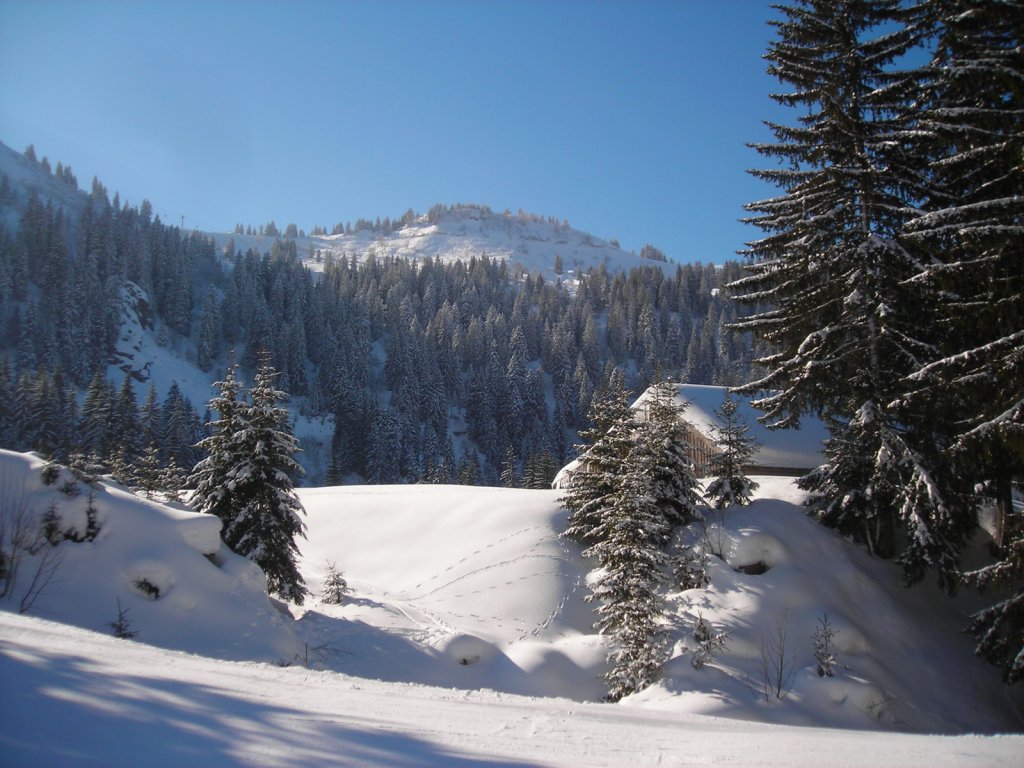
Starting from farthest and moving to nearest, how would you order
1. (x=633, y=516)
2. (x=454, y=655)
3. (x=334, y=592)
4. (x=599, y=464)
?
(x=599, y=464)
(x=334, y=592)
(x=454, y=655)
(x=633, y=516)

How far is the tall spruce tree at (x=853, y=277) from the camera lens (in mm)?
13891

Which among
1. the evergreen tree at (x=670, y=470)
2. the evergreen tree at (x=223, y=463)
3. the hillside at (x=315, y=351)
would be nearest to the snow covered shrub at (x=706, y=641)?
the evergreen tree at (x=670, y=470)

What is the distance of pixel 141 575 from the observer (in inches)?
482

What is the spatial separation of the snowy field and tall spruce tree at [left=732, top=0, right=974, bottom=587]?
8.30 ft

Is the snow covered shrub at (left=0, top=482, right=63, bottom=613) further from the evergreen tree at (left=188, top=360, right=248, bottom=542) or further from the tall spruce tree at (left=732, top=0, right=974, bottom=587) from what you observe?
the tall spruce tree at (left=732, top=0, right=974, bottom=587)

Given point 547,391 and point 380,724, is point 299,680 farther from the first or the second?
point 547,391

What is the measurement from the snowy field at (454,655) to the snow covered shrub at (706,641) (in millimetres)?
282

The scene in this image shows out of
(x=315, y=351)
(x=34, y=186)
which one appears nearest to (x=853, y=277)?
(x=315, y=351)

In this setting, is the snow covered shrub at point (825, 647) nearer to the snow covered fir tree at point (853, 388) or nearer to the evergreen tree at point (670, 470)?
the snow covered fir tree at point (853, 388)

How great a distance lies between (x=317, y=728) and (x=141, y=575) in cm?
1022

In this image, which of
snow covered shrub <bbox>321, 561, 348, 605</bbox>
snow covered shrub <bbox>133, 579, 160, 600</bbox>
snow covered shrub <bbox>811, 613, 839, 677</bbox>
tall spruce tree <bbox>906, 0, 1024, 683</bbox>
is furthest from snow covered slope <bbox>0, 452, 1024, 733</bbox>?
tall spruce tree <bbox>906, 0, 1024, 683</bbox>

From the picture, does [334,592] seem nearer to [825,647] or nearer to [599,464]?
[599,464]

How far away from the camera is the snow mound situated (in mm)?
10992

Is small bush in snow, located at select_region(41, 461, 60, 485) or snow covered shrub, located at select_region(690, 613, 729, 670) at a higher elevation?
small bush in snow, located at select_region(41, 461, 60, 485)
